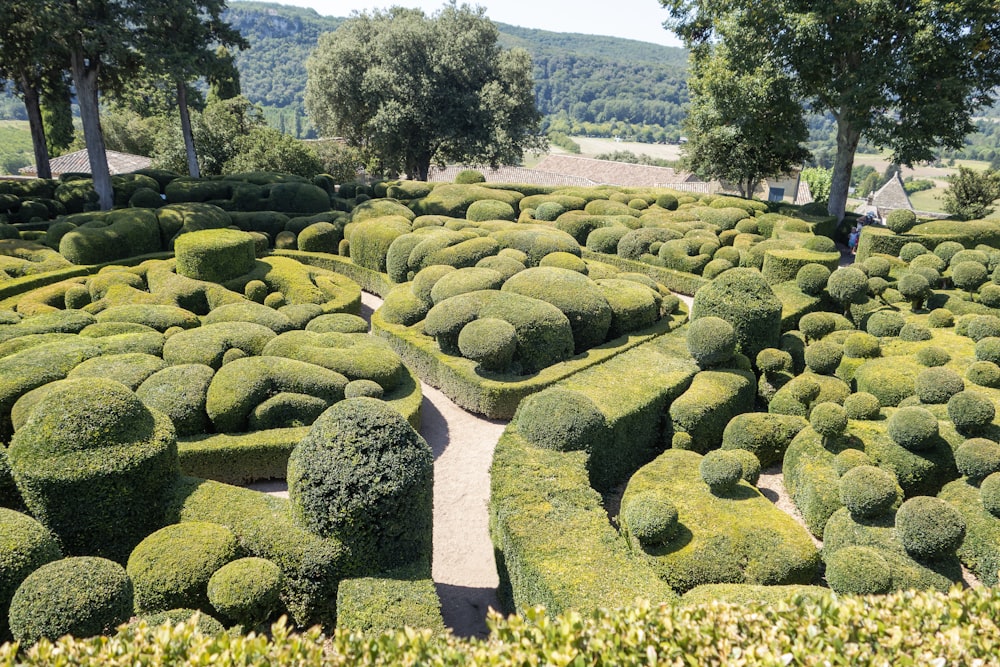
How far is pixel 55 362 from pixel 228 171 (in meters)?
30.5

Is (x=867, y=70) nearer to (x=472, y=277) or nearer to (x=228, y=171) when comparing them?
(x=472, y=277)

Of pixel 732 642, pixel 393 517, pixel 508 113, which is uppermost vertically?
pixel 508 113

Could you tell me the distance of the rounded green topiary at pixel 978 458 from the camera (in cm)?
967

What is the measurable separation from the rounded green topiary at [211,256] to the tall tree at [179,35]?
10954 millimetres

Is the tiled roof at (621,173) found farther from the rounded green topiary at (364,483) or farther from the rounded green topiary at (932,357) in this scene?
the rounded green topiary at (364,483)

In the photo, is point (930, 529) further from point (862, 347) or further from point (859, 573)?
point (862, 347)

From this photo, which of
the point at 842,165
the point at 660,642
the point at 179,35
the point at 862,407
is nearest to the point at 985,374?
the point at 862,407

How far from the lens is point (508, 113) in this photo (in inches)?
1484

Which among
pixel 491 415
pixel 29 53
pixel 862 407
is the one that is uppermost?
pixel 29 53

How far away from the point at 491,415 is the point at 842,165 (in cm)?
2336

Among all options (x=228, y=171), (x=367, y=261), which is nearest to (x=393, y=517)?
(x=367, y=261)

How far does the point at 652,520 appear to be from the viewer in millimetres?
9023

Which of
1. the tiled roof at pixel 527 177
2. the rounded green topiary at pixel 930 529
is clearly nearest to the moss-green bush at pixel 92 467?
the rounded green topiary at pixel 930 529

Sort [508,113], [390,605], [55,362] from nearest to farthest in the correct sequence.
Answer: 1. [390,605]
2. [55,362]
3. [508,113]
